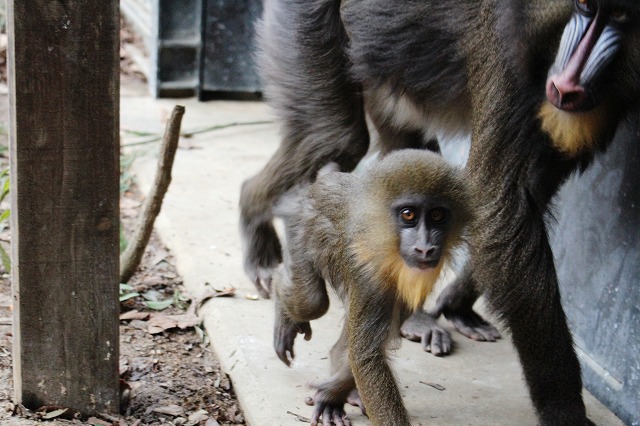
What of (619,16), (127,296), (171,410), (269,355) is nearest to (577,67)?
(619,16)

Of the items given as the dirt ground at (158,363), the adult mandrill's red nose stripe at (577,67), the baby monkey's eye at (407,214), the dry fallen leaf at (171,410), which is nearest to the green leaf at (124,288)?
the dirt ground at (158,363)

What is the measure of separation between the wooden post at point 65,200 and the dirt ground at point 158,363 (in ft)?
0.57

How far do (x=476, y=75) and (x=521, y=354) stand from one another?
111 cm

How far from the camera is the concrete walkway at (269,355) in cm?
399

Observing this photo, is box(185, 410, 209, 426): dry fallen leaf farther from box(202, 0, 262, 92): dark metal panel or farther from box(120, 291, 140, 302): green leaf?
box(202, 0, 262, 92): dark metal panel

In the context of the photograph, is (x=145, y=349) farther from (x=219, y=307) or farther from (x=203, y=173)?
(x=203, y=173)

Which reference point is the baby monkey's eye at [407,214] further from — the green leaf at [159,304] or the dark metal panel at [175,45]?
the dark metal panel at [175,45]

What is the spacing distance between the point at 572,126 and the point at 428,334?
5.13ft

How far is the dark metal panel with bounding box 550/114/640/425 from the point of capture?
4.04 m

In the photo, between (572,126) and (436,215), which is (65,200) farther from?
(572,126)

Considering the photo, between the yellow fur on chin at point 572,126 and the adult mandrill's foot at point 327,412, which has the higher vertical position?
the yellow fur on chin at point 572,126

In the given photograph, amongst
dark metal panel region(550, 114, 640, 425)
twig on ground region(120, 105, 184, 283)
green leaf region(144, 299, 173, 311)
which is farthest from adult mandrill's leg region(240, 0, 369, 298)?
dark metal panel region(550, 114, 640, 425)

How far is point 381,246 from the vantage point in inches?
131

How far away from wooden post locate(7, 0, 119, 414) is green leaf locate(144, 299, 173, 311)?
1205mm
